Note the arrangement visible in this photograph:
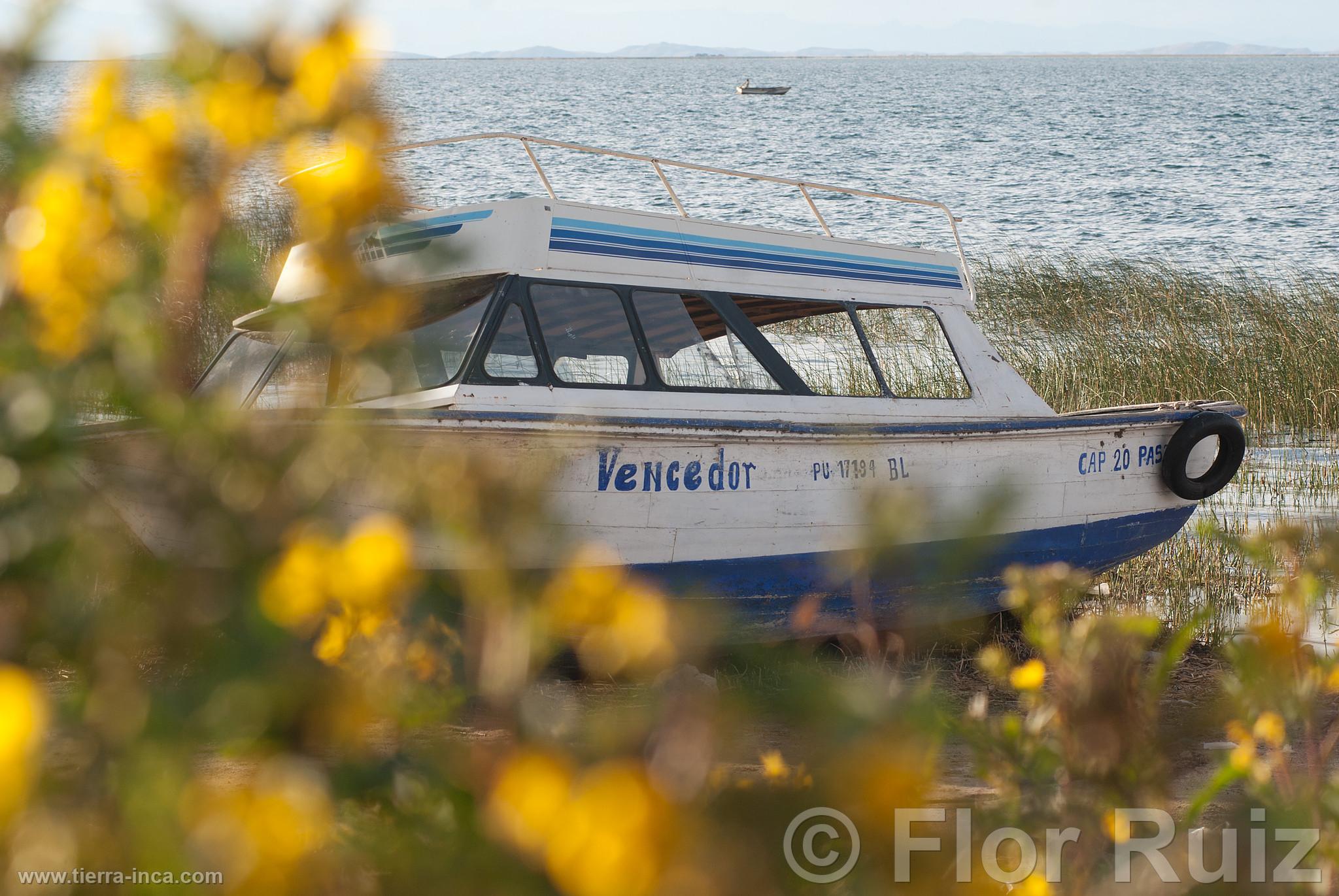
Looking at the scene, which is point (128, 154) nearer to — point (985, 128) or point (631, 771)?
point (631, 771)

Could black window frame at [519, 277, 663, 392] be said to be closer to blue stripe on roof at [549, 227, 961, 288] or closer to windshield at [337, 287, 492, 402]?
blue stripe on roof at [549, 227, 961, 288]

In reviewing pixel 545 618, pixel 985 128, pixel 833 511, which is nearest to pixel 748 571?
pixel 833 511

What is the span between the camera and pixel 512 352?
5004 millimetres

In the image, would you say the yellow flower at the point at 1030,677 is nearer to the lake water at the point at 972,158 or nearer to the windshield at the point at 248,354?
the lake water at the point at 972,158

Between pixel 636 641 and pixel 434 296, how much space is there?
13.3ft

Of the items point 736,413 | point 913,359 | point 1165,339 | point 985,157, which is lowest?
point 985,157

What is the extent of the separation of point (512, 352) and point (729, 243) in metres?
1.37

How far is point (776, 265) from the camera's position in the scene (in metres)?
5.82

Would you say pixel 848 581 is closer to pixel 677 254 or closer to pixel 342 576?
pixel 677 254

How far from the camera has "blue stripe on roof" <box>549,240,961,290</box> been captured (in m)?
5.27

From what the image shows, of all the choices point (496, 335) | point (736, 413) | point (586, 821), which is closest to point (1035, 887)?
point (586, 821)

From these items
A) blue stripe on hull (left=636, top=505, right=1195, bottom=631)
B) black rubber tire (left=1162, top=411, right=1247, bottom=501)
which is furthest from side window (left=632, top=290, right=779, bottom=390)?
→ black rubber tire (left=1162, top=411, right=1247, bottom=501)

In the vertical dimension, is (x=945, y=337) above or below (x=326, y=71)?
below

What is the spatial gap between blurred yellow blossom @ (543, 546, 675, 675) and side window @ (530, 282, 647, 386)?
4215 millimetres
